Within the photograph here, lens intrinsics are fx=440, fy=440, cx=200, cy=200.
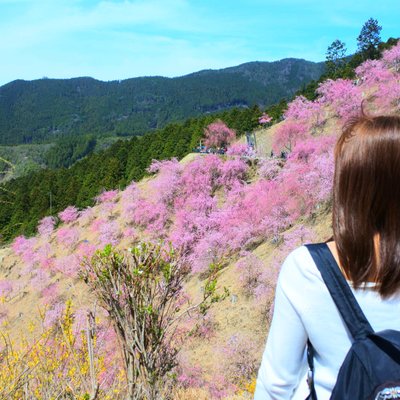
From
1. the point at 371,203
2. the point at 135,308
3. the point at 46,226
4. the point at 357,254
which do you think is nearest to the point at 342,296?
Result: the point at 357,254

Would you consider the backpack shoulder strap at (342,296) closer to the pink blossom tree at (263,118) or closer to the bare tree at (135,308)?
the bare tree at (135,308)

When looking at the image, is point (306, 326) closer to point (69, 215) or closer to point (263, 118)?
point (263, 118)

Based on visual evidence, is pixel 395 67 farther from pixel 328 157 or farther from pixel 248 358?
pixel 248 358

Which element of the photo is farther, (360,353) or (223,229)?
(223,229)

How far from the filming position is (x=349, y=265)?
1.19m

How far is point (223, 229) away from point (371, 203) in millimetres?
16327

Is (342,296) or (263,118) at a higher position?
(263,118)

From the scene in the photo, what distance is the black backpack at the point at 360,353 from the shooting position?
3.54ft

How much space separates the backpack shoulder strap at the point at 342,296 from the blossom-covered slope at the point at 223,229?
6603mm

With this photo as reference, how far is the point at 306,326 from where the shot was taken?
123 cm

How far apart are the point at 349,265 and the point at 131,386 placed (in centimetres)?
281

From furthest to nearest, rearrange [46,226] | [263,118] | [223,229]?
1. [46,226]
2. [263,118]
3. [223,229]

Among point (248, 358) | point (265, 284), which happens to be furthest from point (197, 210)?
point (248, 358)

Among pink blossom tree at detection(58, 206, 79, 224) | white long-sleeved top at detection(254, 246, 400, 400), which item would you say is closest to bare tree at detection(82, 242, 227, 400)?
white long-sleeved top at detection(254, 246, 400, 400)
